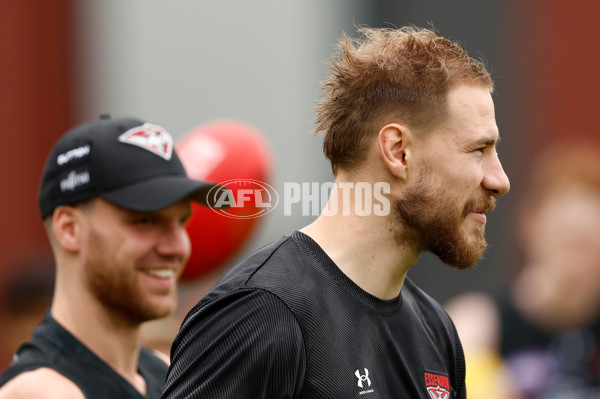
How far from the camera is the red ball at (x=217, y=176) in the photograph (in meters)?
4.07

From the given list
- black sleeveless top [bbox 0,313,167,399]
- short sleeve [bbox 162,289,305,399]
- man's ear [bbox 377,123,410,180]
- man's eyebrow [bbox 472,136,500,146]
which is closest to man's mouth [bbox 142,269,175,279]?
black sleeveless top [bbox 0,313,167,399]

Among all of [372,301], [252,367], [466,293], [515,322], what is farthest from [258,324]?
[466,293]

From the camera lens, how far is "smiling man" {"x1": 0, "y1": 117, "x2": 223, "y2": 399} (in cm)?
332

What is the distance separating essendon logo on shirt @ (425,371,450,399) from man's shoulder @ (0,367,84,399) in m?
1.03

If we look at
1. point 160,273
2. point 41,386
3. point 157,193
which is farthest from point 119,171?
point 41,386

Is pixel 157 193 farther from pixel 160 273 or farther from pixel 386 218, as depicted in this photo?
pixel 386 218

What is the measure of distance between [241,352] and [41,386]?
2.85 ft

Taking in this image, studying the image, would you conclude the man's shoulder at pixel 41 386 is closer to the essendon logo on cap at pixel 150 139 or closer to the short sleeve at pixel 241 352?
the short sleeve at pixel 241 352

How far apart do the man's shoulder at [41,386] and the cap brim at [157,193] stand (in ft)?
1.90

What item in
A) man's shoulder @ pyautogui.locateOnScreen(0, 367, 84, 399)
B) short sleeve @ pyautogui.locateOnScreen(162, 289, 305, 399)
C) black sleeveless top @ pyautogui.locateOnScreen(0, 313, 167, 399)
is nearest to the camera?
short sleeve @ pyautogui.locateOnScreen(162, 289, 305, 399)

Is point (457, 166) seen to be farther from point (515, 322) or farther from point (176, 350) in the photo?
point (515, 322)

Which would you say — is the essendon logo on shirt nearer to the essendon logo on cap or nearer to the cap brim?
the cap brim

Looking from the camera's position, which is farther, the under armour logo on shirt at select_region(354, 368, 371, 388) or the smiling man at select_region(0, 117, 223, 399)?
the smiling man at select_region(0, 117, 223, 399)

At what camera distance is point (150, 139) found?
351 centimetres
